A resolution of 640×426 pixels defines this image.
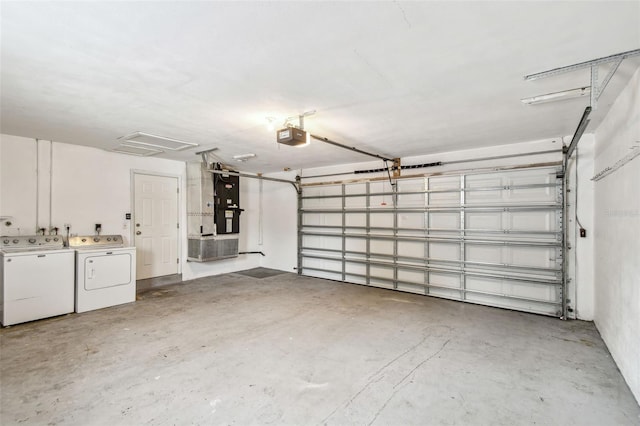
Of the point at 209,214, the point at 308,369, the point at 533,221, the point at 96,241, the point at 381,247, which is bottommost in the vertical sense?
the point at 308,369

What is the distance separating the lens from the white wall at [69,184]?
4.24 m

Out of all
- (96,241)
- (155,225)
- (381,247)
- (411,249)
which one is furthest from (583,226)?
(96,241)

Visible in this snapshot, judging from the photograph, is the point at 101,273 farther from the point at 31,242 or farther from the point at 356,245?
the point at 356,245

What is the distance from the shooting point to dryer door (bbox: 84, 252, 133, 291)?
4.29 metres

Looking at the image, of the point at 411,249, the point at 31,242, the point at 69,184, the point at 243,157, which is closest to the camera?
the point at 31,242

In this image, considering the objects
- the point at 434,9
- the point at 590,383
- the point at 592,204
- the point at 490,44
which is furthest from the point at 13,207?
the point at 592,204

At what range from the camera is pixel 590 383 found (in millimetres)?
2479

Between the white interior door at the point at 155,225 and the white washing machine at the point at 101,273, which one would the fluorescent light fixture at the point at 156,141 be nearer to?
the white interior door at the point at 155,225

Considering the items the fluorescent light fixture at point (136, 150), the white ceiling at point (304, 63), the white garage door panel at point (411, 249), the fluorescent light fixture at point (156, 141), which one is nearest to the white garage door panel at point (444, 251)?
the white garage door panel at point (411, 249)

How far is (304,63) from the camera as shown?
7.27 feet

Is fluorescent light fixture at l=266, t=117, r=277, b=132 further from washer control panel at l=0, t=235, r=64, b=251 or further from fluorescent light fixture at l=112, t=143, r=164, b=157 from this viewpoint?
washer control panel at l=0, t=235, r=64, b=251

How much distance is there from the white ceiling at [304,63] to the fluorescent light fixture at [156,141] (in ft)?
1.08

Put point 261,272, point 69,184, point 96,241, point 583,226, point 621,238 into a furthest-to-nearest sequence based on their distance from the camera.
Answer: point 261,272 → point 96,241 → point 69,184 → point 583,226 → point 621,238

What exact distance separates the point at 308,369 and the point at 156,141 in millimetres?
3891
